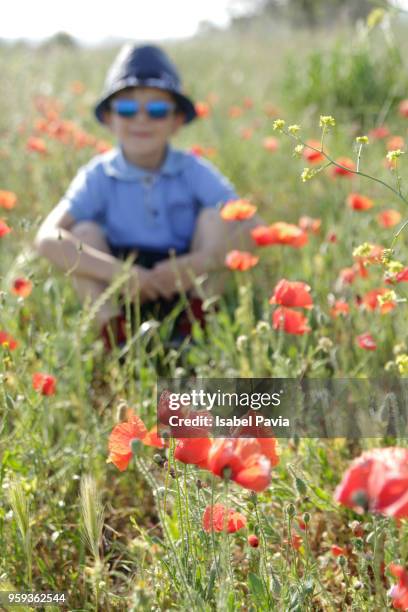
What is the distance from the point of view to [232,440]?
2.52 feet

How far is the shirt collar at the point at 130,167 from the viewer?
2375 mm

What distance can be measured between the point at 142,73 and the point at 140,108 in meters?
0.12

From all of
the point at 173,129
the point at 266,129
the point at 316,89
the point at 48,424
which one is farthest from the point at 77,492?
the point at 316,89

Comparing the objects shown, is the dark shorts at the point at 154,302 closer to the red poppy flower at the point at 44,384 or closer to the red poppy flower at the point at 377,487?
the red poppy flower at the point at 44,384

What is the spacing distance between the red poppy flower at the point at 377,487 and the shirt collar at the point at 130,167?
1862 mm

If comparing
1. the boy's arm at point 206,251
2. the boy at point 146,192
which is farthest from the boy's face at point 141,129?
the boy's arm at point 206,251

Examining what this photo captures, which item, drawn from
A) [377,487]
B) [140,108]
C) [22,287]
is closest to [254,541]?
[377,487]

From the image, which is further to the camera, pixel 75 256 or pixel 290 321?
pixel 75 256

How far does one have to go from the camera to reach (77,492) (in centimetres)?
137

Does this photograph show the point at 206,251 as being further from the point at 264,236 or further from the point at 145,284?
the point at 264,236

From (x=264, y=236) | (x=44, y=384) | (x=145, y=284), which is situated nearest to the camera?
(x=44, y=384)

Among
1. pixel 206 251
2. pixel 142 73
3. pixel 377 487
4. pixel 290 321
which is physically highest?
pixel 142 73

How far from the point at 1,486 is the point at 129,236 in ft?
4.46

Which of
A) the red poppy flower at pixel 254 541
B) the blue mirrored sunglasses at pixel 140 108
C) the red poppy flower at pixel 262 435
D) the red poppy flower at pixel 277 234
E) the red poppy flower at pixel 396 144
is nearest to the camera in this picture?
the red poppy flower at pixel 262 435
